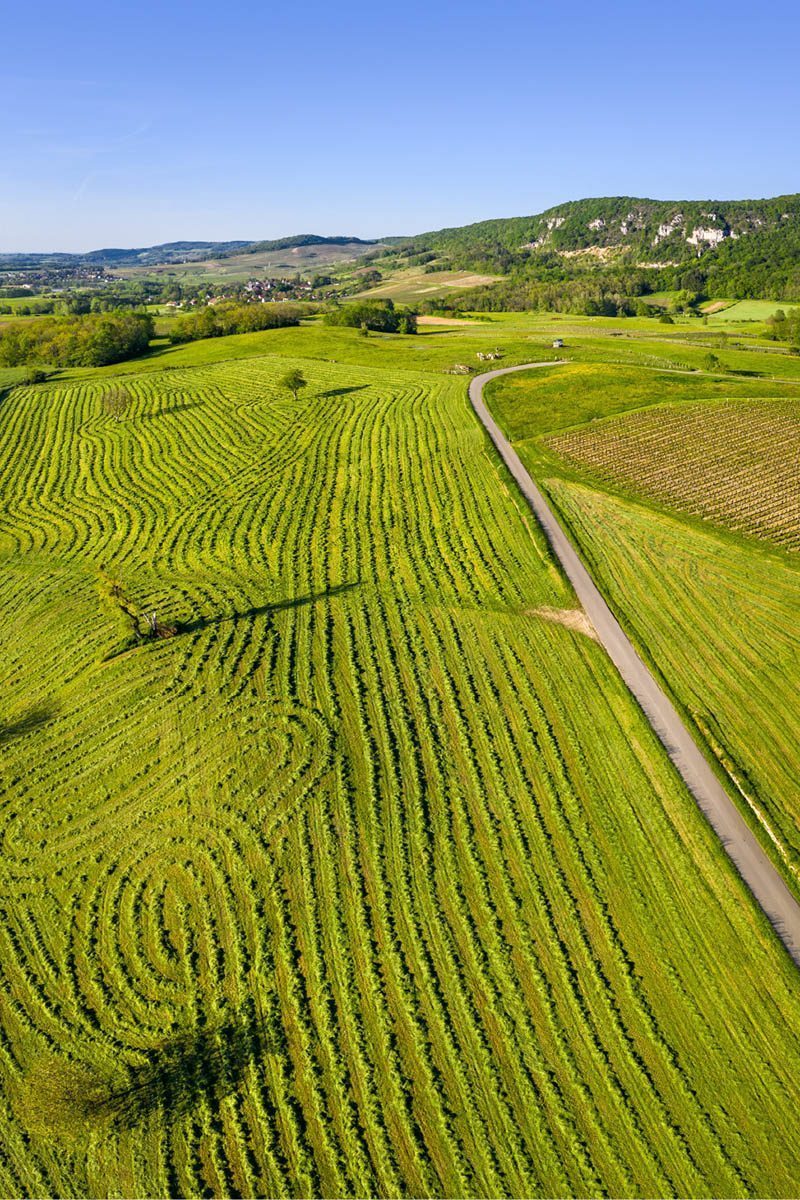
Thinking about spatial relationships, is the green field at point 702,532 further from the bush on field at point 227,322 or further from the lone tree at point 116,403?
the bush on field at point 227,322

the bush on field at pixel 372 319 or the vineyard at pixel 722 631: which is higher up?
the bush on field at pixel 372 319

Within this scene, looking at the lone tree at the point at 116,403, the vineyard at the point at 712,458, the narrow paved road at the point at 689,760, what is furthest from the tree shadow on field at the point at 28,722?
the lone tree at the point at 116,403

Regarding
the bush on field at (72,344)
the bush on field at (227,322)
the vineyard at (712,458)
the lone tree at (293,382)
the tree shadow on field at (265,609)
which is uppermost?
the bush on field at (227,322)

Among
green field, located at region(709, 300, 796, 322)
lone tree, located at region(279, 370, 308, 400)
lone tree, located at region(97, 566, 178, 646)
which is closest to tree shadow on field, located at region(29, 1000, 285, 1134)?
lone tree, located at region(97, 566, 178, 646)

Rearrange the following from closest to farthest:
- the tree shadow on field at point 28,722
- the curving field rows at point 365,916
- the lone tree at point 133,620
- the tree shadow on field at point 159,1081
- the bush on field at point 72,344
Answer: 1. the curving field rows at point 365,916
2. the tree shadow on field at point 159,1081
3. the tree shadow on field at point 28,722
4. the lone tree at point 133,620
5. the bush on field at point 72,344

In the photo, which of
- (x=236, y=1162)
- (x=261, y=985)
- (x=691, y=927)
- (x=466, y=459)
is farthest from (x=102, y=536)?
(x=691, y=927)

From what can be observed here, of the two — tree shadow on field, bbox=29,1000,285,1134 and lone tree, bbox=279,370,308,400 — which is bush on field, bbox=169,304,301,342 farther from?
tree shadow on field, bbox=29,1000,285,1134
